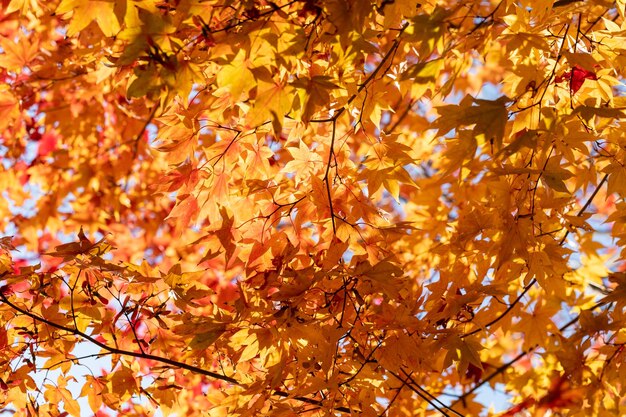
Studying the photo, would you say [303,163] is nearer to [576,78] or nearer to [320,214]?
[320,214]

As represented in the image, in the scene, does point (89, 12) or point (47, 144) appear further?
point (47, 144)

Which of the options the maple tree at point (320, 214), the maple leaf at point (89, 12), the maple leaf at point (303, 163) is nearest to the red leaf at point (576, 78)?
the maple tree at point (320, 214)

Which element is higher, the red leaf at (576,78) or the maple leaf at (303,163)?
the red leaf at (576,78)

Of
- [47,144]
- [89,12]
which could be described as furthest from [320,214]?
[47,144]

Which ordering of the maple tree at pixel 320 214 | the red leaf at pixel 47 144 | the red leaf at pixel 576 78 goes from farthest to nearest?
1. the red leaf at pixel 47 144
2. the red leaf at pixel 576 78
3. the maple tree at pixel 320 214

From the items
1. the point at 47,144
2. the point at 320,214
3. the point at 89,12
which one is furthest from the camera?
the point at 47,144

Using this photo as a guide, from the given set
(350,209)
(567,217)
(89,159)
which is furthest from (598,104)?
(89,159)

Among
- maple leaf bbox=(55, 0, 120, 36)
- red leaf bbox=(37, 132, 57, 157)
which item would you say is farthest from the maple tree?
red leaf bbox=(37, 132, 57, 157)

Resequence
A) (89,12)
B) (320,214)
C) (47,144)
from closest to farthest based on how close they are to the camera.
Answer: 1. (89,12)
2. (320,214)
3. (47,144)

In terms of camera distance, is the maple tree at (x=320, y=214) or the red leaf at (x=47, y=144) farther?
the red leaf at (x=47, y=144)

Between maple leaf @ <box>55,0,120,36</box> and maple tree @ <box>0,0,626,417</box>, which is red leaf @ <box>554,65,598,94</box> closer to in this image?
maple tree @ <box>0,0,626,417</box>

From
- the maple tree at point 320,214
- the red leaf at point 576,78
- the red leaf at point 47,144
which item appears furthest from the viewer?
the red leaf at point 47,144

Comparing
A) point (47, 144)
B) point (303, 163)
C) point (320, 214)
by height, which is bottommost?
point (320, 214)

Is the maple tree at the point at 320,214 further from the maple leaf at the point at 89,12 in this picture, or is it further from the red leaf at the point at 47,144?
the red leaf at the point at 47,144
